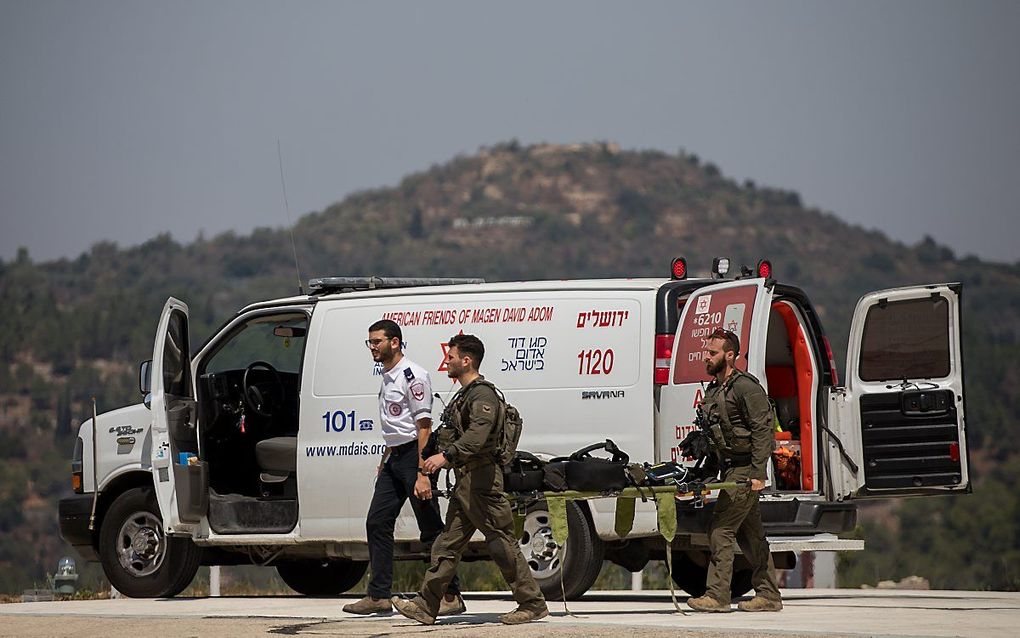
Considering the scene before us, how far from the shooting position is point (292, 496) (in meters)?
13.1

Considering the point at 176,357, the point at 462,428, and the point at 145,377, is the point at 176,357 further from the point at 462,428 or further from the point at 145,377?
the point at 462,428

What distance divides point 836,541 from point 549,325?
7.96 ft

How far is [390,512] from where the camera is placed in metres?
10.8

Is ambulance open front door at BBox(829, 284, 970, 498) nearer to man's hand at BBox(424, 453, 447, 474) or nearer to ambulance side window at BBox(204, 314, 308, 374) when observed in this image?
man's hand at BBox(424, 453, 447, 474)

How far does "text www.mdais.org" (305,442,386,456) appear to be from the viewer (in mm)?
12125

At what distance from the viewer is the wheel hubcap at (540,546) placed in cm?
1177

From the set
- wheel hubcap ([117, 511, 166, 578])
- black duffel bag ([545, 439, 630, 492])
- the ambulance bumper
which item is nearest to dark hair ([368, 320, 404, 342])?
black duffel bag ([545, 439, 630, 492])

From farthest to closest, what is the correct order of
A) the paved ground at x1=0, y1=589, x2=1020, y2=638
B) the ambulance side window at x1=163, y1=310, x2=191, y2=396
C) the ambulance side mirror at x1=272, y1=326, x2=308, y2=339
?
the ambulance side mirror at x1=272, y1=326, x2=308, y2=339
the ambulance side window at x1=163, y1=310, x2=191, y2=396
the paved ground at x1=0, y1=589, x2=1020, y2=638

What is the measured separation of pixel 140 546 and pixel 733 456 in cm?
493

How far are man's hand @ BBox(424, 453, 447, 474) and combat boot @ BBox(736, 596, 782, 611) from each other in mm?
2375

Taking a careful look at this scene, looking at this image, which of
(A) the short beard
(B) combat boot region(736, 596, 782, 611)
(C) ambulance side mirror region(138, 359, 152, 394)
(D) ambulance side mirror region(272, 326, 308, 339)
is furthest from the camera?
(D) ambulance side mirror region(272, 326, 308, 339)

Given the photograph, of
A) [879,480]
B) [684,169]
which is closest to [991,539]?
[879,480]

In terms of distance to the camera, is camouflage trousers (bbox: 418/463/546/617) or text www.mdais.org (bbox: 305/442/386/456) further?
text www.mdais.org (bbox: 305/442/386/456)

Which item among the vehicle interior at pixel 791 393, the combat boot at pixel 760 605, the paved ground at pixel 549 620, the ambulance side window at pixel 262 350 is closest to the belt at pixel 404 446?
the paved ground at pixel 549 620
